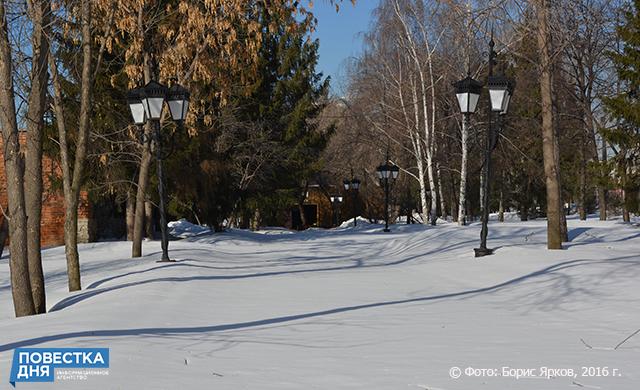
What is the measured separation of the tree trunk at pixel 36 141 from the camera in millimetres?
10742

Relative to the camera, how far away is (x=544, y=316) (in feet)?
29.0

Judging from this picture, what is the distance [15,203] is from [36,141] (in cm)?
103

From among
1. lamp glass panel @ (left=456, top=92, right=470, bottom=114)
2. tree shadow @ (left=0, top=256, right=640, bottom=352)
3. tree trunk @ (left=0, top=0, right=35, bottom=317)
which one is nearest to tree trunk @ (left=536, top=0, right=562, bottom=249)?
lamp glass panel @ (left=456, top=92, right=470, bottom=114)

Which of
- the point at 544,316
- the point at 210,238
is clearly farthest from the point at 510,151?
the point at 544,316

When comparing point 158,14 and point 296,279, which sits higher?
point 158,14

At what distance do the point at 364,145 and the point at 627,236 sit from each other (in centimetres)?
3155

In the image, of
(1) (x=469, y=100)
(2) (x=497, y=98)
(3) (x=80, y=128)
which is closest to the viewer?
(3) (x=80, y=128)

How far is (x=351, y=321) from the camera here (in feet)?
27.1

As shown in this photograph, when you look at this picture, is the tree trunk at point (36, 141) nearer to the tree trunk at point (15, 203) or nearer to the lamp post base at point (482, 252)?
the tree trunk at point (15, 203)

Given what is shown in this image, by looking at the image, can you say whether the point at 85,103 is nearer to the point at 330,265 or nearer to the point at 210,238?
the point at 330,265

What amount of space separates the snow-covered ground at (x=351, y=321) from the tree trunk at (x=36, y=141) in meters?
0.80

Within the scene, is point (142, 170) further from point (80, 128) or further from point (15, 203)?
point (15, 203)

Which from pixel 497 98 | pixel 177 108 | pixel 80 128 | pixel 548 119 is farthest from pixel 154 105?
pixel 548 119

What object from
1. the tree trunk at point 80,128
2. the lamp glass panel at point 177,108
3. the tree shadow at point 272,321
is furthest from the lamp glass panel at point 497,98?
the tree trunk at point 80,128
